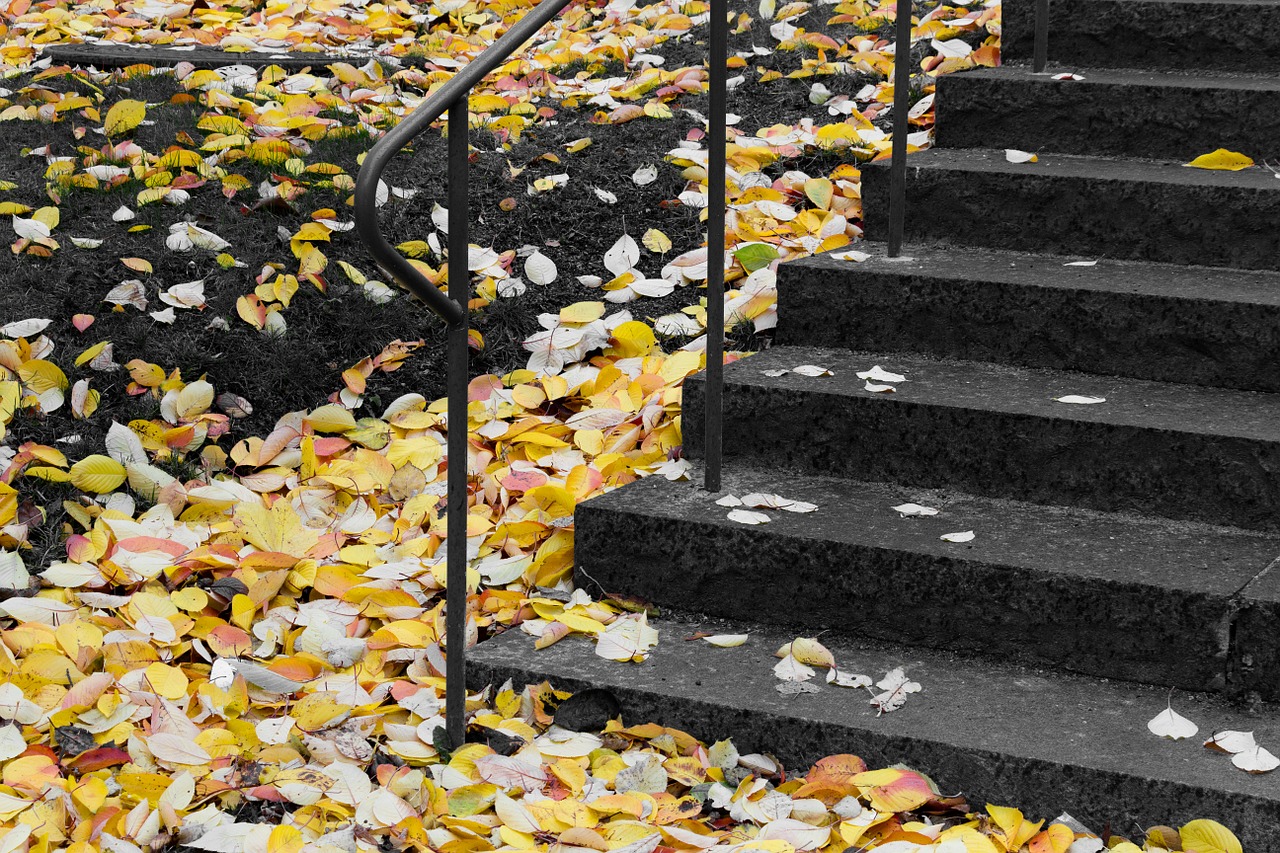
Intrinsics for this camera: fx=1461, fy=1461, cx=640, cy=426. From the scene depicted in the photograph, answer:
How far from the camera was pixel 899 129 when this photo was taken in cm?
300

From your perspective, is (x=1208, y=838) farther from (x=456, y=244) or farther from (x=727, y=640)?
(x=456, y=244)

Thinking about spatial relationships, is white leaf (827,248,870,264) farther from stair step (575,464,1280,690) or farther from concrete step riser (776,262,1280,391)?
stair step (575,464,1280,690)

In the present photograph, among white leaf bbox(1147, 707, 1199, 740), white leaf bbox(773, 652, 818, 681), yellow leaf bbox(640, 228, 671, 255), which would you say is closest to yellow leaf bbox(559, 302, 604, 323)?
yellow leaf bbox(640, 228, 671, 255)

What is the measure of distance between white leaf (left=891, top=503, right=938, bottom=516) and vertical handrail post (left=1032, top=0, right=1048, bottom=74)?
142 centimetres

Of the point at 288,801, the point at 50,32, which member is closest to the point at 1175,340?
the point at 288,801

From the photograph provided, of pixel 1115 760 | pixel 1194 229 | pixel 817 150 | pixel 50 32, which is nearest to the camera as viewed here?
pixel 1115 760

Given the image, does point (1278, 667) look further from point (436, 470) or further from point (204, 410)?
point (204, 410)

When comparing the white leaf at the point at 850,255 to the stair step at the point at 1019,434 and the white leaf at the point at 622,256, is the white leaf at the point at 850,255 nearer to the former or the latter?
the stair step at the point at 1019,434

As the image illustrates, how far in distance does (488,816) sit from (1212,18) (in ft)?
→ 8.16

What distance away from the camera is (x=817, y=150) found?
3959mm

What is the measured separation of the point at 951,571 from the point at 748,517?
37 centimetres

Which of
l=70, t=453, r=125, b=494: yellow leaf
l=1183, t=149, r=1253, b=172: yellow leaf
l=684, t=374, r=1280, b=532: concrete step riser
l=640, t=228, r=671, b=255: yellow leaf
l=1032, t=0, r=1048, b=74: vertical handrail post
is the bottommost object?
l=70, t=453, r=125, b=494: yellow leaf

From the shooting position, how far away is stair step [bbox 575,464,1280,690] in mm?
2240

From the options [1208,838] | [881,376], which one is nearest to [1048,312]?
[881,376]
